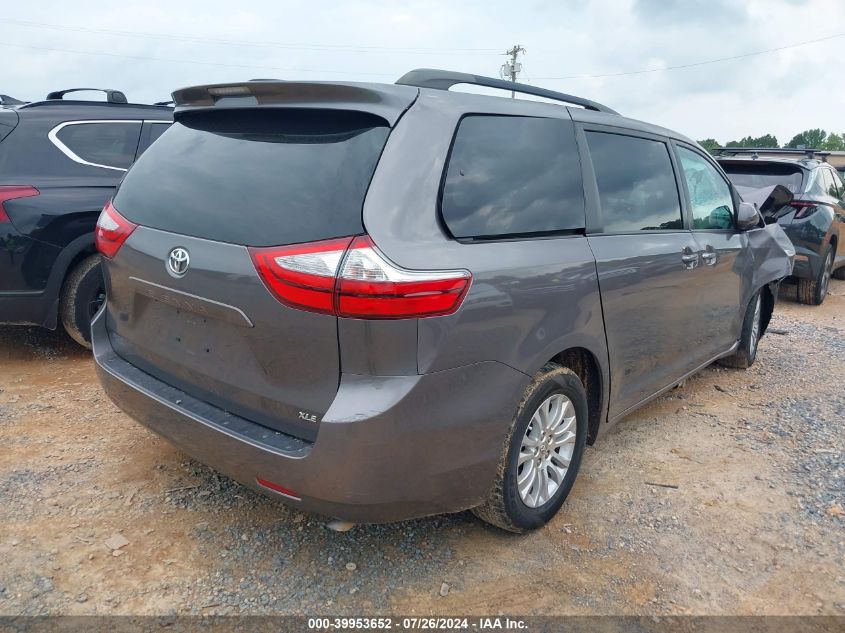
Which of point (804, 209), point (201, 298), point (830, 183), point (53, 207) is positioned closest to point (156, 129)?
point (53, 207)

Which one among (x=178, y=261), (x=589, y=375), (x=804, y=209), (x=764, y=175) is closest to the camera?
(x=178, y=261)

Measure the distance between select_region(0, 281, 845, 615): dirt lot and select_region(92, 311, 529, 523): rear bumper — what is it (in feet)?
1.36

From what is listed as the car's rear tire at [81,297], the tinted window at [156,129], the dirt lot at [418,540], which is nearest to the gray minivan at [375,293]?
the dirt lot at [418,540]

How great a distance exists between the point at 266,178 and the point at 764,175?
7.21m

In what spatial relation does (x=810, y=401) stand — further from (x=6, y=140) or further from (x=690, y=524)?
(x=6, y=140)

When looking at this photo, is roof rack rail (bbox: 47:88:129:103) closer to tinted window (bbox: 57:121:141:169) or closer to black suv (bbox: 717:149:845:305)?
tinted window (bbox: 57:121:141:169)

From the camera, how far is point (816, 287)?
7.77 metres

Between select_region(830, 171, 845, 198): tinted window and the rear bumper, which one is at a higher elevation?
select_region(830, 171, 845, 198): tinted window

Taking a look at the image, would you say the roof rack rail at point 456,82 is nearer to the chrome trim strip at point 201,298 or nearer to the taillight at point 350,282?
the taillight at point 350,282

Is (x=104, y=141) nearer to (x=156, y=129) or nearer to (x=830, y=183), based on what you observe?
(x=156, y=129)

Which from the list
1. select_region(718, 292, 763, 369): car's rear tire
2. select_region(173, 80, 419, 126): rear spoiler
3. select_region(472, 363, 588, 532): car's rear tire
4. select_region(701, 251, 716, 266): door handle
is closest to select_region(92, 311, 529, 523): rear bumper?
select_region(472, 363, 588, 532): car's rear tire

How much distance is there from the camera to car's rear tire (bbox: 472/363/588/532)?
2510 millimetres

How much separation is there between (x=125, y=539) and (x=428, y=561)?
121cm

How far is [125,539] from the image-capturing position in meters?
2.63
